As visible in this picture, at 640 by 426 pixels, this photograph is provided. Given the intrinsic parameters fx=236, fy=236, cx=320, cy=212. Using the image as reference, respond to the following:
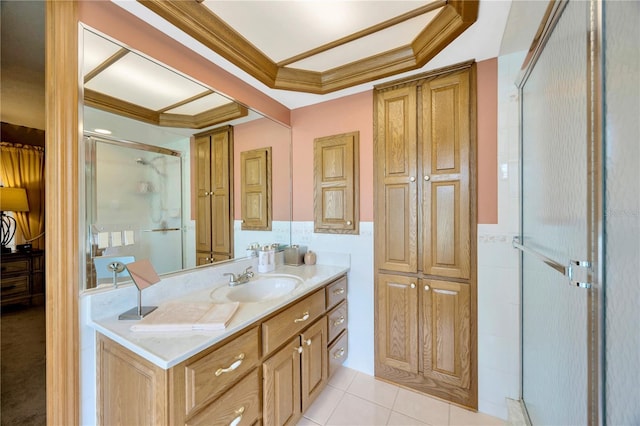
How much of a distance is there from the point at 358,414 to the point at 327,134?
6.79 feet

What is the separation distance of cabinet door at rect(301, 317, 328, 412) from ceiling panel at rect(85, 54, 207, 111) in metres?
1.56

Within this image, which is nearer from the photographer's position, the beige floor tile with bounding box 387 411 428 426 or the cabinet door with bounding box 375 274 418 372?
the beige floor tile with bounding box 387 411 428 426

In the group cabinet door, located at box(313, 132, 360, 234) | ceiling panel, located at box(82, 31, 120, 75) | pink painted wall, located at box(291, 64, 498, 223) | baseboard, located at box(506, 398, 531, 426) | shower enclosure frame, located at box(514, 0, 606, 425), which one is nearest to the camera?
shower enclosure frame, located at box(514, 0, 606, 425)

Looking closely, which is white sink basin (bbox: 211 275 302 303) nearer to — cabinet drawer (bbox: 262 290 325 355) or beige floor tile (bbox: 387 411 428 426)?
cabinet drawer (bbox: 262 290 325 355)

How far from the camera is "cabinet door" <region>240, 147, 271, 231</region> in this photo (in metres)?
1.89

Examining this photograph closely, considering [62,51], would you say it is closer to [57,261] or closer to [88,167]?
[88,167]

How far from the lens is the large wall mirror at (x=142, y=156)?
3.37 ft

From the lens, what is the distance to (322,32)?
1.37m

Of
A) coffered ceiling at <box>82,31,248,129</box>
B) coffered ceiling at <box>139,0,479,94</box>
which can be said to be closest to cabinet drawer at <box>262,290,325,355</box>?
coffered ceiling at <box>82,31,248,129</box>

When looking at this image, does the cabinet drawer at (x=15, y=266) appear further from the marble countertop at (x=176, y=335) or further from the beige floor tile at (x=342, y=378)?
the beige floor tile at (x=342, y=378)

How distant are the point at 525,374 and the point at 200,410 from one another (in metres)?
1.68

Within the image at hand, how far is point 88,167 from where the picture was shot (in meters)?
1.00

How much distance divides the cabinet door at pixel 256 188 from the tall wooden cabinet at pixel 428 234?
3.04 ft

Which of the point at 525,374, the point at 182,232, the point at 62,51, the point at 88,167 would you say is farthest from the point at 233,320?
the point at 525,374
